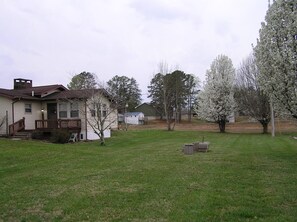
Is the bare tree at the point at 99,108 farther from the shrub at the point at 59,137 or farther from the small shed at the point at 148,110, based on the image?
the small shed at the point at 148,110

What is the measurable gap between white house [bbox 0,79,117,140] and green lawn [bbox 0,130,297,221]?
12827 mm

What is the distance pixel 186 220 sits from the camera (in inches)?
232

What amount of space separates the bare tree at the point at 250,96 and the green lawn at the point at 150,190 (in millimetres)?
26184

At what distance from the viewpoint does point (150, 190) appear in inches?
328

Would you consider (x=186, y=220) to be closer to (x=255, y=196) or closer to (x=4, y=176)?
(x=255, y=196)

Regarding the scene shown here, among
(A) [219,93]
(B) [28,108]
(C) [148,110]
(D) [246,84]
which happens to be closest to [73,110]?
(B) [28,108]

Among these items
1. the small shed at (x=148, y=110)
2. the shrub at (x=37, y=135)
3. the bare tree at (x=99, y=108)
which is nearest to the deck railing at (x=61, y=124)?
the shrub at (x=37, y=135)

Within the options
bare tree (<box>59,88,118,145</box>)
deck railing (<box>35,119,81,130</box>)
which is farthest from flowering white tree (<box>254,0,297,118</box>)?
deck railing (<box>35,119,81,130</box>)

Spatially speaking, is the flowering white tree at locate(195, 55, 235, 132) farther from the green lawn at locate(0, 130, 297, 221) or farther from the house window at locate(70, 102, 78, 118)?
the green lawn at locate(0, 130, 297, 221)

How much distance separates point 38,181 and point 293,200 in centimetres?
672

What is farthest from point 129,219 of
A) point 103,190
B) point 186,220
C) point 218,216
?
point 103,190

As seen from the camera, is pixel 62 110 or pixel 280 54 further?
pixel 62 110

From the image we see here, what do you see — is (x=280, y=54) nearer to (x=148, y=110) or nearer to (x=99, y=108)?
(x=99, y=108)

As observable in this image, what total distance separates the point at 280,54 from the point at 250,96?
28110 millimetres
